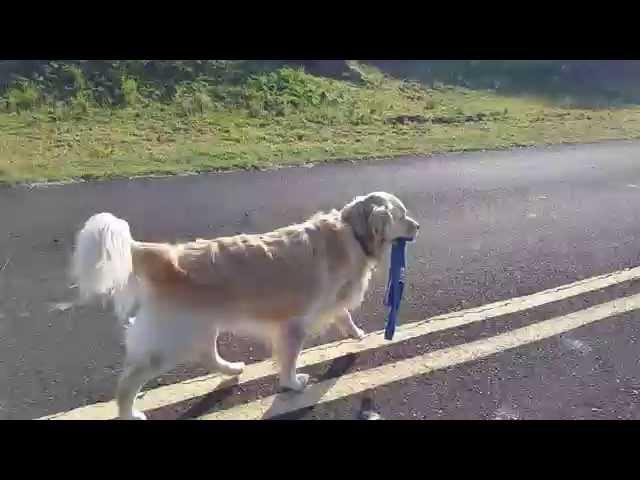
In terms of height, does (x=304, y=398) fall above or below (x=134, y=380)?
below

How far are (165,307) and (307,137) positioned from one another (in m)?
9.05

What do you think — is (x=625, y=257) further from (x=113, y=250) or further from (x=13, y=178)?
(x=13, y=178)

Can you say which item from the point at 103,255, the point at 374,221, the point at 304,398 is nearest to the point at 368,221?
the point at 374,221

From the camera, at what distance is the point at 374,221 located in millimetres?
4184

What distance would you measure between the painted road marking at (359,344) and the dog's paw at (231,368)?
0.03 meters

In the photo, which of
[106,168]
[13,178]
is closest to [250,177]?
[106,168]

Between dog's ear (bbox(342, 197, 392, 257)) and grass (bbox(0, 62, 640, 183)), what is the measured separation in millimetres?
5224

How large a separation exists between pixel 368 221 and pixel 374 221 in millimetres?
44

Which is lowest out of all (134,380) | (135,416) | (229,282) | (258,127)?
(258,127)

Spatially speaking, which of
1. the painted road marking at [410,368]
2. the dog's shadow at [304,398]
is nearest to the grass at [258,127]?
the dog's shadow at [304,398]

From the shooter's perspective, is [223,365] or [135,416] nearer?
[135,416]

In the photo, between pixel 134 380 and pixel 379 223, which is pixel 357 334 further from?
pixel 134 380

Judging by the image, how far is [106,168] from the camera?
8789 mm
